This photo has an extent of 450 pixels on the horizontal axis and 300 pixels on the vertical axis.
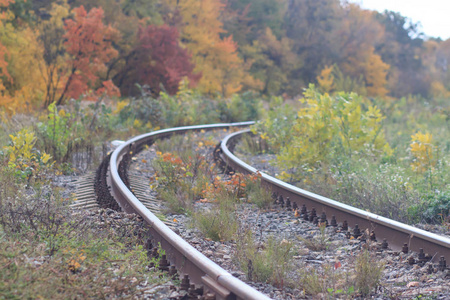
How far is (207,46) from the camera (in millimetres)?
34031

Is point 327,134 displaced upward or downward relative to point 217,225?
upward

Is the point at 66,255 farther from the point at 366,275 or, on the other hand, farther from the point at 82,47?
the point at 82,47

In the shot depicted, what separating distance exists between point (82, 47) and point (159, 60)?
19.5 feet

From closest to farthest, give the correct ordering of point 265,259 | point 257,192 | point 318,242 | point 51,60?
point 265,259 < point 318,242 < point 257,192 < point 51,60

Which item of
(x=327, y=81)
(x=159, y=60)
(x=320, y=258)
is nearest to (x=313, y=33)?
(x=327, y=81)

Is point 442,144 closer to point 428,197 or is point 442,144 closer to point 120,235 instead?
point 428,197

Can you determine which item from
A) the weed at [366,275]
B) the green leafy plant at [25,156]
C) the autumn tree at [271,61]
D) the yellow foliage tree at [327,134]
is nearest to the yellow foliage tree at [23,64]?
the green leafy plant at [25,156]

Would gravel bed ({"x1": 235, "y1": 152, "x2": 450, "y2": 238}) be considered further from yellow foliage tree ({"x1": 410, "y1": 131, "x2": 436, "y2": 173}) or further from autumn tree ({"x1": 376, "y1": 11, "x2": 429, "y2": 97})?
autumn tree ({"x1": 376, "y1": 11, "x2": 429, "y2": 97})

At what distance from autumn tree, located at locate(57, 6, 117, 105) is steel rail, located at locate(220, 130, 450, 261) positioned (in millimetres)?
13803

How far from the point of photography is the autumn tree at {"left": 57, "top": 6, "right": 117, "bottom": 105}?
1894 cm

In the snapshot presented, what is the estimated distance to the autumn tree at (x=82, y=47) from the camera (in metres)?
18.9

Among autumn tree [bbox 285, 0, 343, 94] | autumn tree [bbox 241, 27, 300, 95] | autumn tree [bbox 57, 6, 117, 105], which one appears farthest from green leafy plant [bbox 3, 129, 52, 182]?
autumn tree [bbox 285, 0, 343, 94]

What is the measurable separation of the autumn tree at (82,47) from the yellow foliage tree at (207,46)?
43.6ft

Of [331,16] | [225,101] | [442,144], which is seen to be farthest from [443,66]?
[442,144]
